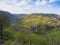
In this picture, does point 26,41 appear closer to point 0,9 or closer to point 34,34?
point 34,34

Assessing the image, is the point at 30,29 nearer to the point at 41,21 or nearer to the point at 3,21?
the point at 41,21

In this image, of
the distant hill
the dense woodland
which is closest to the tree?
the dense woodland

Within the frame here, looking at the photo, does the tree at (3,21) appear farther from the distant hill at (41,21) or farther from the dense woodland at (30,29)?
the distant hill at (41,21)

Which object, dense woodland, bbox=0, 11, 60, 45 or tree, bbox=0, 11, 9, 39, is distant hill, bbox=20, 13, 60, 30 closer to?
dense woodland, bbox=0, 11, 60, 45

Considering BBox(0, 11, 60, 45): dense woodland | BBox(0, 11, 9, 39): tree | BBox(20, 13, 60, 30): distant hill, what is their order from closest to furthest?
BBox(0, 11, 60, 45): dense woodland < BBox(20, 13, 60, 30): distant hill < BBox(0, 11, 9, 39): tree

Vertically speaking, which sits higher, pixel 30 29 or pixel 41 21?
pixel 41 21

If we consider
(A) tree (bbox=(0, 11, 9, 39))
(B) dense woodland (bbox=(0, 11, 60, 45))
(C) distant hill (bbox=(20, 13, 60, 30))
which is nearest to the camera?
(B) dense woodland (bbox=(0, 11, 60, 45))

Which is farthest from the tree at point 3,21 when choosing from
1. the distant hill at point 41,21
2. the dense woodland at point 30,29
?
the distant hill at point 41,21

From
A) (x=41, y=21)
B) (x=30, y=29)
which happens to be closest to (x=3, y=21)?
(x=30, y=29)
